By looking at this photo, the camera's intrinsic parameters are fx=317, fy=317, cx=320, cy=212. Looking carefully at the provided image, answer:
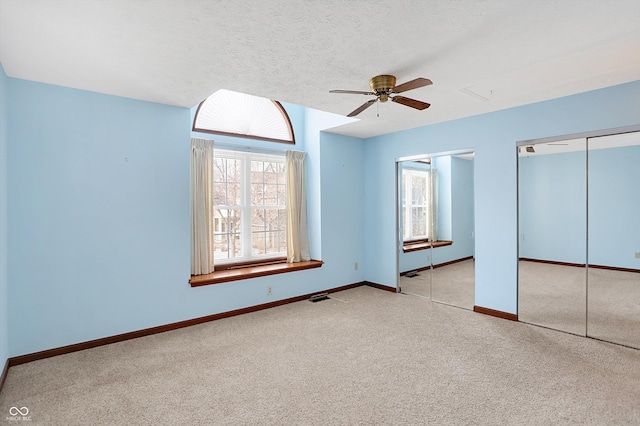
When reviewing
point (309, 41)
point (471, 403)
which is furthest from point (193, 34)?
point (471, 403)

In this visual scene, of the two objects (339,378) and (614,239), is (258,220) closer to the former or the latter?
(339,378)

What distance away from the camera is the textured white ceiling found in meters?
1.87

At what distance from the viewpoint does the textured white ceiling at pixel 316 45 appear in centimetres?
187

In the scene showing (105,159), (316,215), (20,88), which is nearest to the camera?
(20,88)

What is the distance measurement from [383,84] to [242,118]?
237 cm

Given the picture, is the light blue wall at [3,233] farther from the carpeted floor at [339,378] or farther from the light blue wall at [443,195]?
the light blue wall at [443,195]

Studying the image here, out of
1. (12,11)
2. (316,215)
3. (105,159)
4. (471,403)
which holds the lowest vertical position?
(471,403)

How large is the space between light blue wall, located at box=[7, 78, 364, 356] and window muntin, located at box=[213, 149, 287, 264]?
62 cm

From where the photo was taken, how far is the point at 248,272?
4.14 metres

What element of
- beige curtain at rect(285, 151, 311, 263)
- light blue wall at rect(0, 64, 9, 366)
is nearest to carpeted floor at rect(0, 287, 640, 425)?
light blue wall at rect(0, 64, 9, 366)

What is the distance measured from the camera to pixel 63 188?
9.81 feet

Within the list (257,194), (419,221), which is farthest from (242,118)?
(419,221)

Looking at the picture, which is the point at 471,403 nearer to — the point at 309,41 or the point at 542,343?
the point at 542,343

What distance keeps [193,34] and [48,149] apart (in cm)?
193
